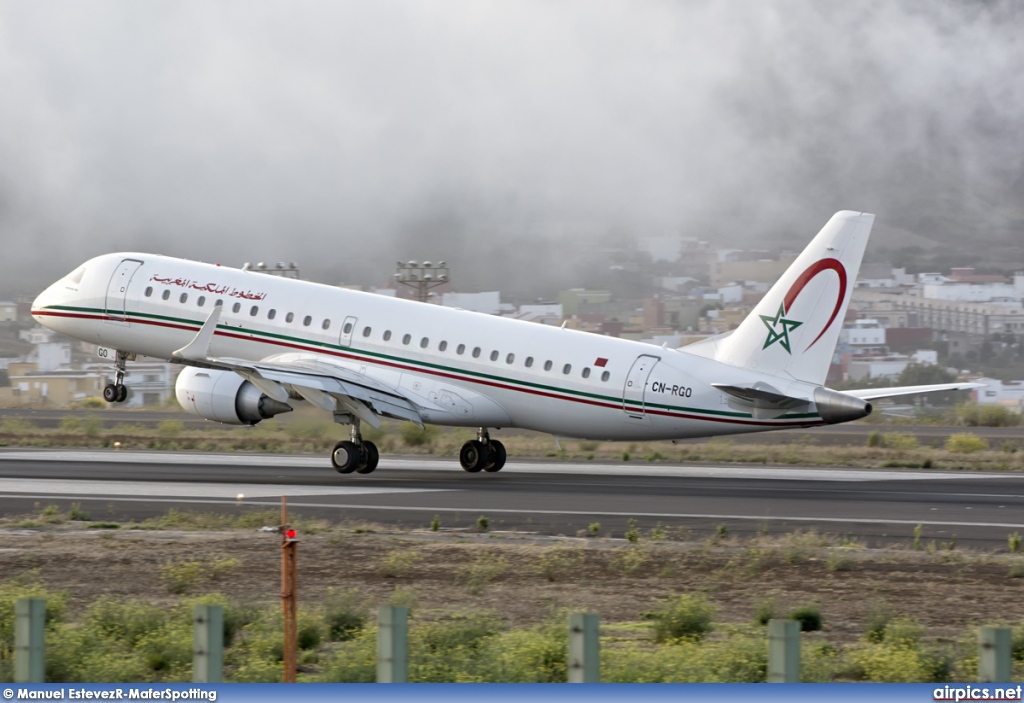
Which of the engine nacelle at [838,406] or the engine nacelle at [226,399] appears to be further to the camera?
the engine nacelle at [226,399]

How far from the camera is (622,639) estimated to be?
15336mm

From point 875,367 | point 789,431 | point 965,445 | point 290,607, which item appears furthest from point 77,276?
point 875,367

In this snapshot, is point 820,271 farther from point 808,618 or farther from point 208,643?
point 208,643

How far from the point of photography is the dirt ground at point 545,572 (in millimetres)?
A: 17484

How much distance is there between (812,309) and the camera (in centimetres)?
3359

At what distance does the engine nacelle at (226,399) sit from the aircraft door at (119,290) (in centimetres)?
550

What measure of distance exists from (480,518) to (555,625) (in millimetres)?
11063

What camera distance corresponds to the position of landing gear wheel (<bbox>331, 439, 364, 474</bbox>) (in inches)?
1442

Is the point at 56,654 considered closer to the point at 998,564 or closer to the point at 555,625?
the point at 555,625

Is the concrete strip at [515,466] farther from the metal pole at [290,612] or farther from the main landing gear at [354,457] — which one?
the metal pole at [290,612]

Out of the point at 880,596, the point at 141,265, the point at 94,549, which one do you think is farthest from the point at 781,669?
the point at 141,265

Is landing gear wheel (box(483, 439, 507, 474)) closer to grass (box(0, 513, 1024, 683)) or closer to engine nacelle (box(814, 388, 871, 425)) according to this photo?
engine nacelle (box(814, 388, 871, 425))

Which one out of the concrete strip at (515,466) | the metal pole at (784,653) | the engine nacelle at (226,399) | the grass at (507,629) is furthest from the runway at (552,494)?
the metal pole at (784,653)

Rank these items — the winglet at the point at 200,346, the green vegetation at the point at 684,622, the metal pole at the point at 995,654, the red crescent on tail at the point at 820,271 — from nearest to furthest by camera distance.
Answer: the metal pole at the point at 995,654
the green vegetation at the point at 684,622
the red crescent on tail at the point at 820,271
the winglet at the point at 200,346
